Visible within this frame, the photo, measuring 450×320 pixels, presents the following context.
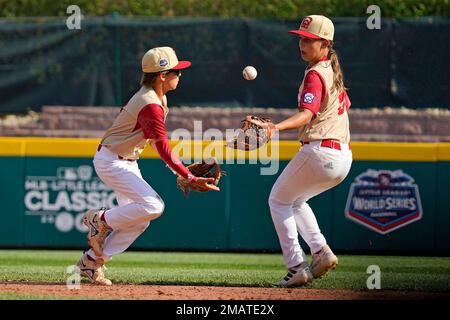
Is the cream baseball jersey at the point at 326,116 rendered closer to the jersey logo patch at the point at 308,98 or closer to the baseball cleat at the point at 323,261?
the jersey logo patch at the point at 308,98

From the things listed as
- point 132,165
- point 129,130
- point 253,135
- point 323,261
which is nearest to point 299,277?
point 323,261

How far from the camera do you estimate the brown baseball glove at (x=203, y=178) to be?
287 inches

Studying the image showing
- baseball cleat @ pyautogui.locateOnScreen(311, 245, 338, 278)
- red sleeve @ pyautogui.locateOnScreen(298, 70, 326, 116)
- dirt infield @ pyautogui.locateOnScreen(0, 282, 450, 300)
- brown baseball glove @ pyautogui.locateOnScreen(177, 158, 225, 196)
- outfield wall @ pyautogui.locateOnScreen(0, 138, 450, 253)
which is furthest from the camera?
outfield wall @ pyautogui.locateOnScreen(0, 138, 450, 253)

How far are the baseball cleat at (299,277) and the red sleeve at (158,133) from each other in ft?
3.57

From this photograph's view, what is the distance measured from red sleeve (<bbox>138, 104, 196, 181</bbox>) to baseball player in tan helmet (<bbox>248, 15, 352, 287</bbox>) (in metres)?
0.80

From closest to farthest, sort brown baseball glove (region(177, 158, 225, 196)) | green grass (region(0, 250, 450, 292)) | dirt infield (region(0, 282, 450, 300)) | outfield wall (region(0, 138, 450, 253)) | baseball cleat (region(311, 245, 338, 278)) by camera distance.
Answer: dirt infield (region(0, 282, 450, 300)) < brown baseball glove (region(177, 158, 225, 196)) < baseball cleat (region(311, 245, 338, 278)) < green grass (region(0, 250, 450, 292)) < outfield wall (region(0, 138, 450, 253))

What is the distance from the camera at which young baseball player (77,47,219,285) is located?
727 centimetres

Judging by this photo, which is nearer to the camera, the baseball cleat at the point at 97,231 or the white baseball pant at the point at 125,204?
the white baseball pant at the point at 125,204

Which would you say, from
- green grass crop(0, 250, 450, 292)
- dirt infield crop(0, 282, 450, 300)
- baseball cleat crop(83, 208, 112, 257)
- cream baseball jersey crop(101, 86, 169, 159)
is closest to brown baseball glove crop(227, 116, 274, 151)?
cream baseball jersey crop(101, 86, 169, 159)

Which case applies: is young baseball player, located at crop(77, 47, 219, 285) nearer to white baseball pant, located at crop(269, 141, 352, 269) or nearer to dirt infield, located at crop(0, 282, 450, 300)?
dirt infield, located at crop(0, 282, 450, 300)

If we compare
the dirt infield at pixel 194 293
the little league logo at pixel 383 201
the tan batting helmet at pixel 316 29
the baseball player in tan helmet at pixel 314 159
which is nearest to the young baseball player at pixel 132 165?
the dirt infield at pixel 194 293

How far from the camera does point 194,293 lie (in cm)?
713

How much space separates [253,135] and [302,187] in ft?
2.40
